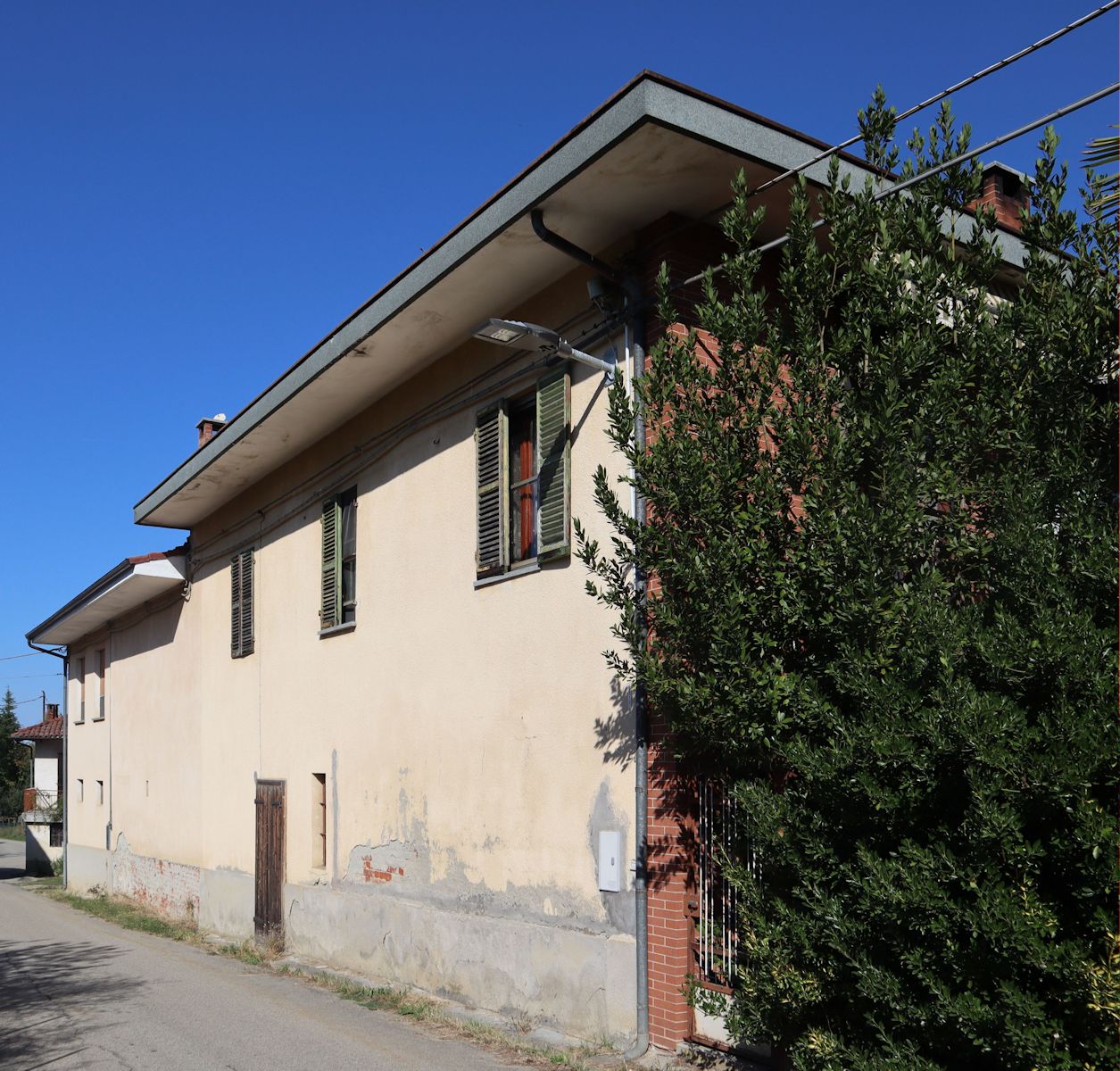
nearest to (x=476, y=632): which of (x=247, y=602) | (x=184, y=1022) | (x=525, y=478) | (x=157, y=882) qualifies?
(x=525, y=478)

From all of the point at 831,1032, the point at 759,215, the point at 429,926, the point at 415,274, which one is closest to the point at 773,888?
the point at 831,1032

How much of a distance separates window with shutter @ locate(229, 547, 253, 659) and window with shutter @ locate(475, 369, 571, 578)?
6588 millimetres

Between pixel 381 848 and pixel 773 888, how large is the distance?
6.18 m

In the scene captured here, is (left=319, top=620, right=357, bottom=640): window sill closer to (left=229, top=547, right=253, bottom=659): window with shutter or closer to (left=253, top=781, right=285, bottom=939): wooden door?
(left=253, top=781, right=285, bottom=939): wooden door

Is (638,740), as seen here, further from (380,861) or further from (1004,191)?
(1004,191)

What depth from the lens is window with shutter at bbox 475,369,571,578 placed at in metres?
9.07

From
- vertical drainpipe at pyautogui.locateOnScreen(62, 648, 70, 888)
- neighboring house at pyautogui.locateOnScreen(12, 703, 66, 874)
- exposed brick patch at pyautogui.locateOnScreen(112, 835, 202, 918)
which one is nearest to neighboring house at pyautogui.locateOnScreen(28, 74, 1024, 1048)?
exposed brick patch at pyautogui.locateOnScreen(112, 835, 202, 918)

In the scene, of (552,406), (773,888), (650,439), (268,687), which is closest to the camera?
(773,888)

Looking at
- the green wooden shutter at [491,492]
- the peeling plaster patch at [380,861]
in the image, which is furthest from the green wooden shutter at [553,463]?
the peeling plaster patch at [380,861]

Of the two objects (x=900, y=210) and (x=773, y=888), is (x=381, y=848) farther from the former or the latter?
(x=900, y=210)

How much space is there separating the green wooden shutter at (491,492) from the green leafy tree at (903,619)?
112 inches

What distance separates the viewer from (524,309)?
984 cm

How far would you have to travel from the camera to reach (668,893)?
7.63 meters

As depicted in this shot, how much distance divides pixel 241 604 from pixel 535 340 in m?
9.00
